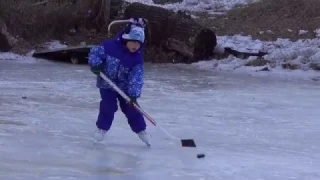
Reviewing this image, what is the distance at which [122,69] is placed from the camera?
792 centimetres

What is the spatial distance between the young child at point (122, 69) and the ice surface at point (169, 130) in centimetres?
26

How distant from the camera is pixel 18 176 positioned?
6.33 m

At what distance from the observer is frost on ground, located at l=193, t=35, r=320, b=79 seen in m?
16.2

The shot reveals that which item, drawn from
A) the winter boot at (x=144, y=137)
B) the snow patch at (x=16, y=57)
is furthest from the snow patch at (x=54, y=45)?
the winter boot at (x=144, y=137)

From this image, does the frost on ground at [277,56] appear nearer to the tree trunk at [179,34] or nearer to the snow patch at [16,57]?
the tree trunk at [179,34]

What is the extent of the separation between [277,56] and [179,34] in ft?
7.62

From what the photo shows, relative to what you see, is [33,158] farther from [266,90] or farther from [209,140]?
[266,90]

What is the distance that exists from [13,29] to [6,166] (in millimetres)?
13013

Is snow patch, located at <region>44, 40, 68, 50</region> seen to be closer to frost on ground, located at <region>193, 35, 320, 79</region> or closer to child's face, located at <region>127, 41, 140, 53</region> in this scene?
frost on ground, located at <region>193, 35, 320, 79</region>

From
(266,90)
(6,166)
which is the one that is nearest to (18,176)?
(6,166)

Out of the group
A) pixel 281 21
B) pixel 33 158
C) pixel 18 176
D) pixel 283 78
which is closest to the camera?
pixel 18 176

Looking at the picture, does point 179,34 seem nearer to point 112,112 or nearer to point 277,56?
point 277,56

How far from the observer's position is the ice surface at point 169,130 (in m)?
6.88

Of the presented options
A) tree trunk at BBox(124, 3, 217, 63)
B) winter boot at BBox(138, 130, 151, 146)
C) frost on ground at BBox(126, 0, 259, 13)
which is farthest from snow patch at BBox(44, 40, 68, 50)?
winter boot at BBox(138, 130, 151, 146)
